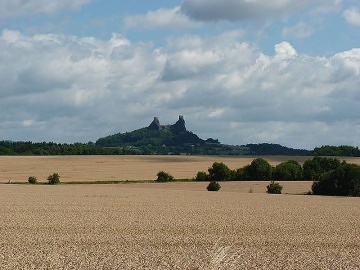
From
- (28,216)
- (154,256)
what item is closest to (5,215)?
(28,216)

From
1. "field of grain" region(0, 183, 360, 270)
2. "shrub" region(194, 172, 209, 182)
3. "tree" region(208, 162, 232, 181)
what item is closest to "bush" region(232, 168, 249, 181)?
"tree" region(208, 162, 232, 181)

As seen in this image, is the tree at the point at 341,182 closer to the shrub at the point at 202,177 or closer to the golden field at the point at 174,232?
the golden field at the point at 174,232

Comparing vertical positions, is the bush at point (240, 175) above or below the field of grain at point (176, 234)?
above

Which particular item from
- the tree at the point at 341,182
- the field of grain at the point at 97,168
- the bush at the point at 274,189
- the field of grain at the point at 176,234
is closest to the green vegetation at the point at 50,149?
the field of grain at the point at 97,168

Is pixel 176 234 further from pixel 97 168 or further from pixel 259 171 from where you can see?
pixel 97 168

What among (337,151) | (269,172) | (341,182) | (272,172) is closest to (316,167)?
(272,172)

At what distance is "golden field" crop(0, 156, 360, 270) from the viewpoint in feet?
77.0

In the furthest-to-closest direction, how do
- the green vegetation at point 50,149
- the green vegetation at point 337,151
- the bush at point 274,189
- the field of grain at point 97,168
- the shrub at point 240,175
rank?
the green vegetation at point 50,149, the green vegetation at point 337,151, the field of grain at point 97,168, the shrub at point 240,175, the bush at point 274,189

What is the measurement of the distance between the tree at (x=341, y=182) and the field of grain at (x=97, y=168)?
3074cm

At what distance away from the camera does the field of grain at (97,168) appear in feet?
327

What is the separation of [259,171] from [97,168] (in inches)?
1243

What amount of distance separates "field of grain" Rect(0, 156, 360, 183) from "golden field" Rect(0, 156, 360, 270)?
34.6 meters

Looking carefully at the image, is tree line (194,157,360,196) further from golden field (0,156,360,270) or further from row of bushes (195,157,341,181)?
golden field (0,156,360,270)

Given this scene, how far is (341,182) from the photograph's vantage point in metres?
71.7
